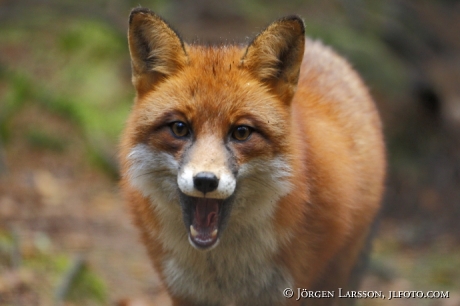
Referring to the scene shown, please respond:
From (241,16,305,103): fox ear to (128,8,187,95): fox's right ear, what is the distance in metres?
0.51

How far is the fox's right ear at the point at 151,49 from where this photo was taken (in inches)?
169

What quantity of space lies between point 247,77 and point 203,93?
→ 41 centimetres

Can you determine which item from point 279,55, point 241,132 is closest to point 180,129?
point 241,132

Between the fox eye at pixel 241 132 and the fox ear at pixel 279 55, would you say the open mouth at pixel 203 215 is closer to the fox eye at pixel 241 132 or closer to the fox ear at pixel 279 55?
the fox eye at pixel 241 132

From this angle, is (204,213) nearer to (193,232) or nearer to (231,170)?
(193,232)

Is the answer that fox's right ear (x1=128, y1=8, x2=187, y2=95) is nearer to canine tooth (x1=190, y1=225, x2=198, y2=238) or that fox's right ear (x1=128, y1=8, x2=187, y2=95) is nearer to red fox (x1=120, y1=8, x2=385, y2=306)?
red fox (x1=120, y1=8, x2=385, y2=306)

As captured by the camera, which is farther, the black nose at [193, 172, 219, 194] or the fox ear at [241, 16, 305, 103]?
the fox ear at [241, 16, 305, 103]

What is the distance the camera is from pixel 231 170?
152 inches

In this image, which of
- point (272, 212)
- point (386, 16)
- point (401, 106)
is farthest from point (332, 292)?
point (386, 16)

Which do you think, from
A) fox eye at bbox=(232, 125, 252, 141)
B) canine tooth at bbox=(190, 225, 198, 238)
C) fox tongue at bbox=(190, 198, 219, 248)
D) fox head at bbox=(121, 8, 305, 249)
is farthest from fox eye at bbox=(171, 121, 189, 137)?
canine tooth at bbox=(190, 225, 198, 238)

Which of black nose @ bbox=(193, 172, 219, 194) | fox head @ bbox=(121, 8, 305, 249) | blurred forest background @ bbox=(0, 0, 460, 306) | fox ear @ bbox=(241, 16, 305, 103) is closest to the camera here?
black nose @ bbox=(193, 172, 219, 194)

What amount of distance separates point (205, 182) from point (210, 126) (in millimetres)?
497

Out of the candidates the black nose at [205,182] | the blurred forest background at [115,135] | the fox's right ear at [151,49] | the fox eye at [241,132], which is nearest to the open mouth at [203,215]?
the black nose at [205,182]

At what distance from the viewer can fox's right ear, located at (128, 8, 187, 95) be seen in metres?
4.29
